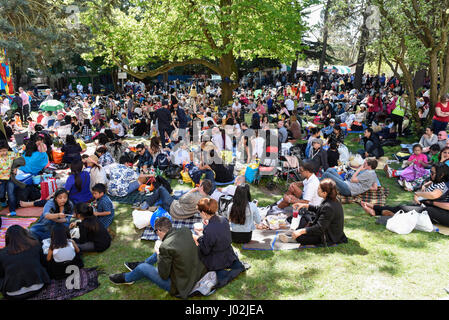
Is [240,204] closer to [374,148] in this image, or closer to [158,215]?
[158,215]

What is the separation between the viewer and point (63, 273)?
4.68 metres

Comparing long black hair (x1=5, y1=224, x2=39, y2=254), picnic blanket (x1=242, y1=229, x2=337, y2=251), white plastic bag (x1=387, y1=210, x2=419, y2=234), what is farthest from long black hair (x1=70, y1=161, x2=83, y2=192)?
white plastic bag (x1=387, y1=210, x2=419, y2=234)

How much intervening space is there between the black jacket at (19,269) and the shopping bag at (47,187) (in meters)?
3.49

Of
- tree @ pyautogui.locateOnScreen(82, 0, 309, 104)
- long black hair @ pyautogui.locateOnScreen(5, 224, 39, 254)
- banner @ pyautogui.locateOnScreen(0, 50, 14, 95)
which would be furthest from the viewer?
banner @ pyautogui.locateOnScreen(0, 50, 14, 95)

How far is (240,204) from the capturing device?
533 centimetres

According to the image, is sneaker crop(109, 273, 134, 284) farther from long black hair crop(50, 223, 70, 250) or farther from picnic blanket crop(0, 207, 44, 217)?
picnic blanket crop(0, 207, 44, 217)

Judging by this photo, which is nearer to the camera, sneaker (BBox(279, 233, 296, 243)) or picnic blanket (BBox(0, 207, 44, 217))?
sneaker (BBox(279, 233, 296, 243))

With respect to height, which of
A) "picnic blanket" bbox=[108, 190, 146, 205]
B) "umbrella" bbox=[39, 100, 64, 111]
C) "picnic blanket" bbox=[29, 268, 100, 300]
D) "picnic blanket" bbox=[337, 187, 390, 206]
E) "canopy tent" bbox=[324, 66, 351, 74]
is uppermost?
"canopy tent" bbox=[324, 66, 351, 74]

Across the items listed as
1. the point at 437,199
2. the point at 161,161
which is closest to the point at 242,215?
the point at 437,199

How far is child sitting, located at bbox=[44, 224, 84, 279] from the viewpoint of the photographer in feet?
15.0

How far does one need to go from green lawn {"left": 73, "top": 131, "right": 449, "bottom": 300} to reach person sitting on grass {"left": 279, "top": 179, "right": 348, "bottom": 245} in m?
0.17
